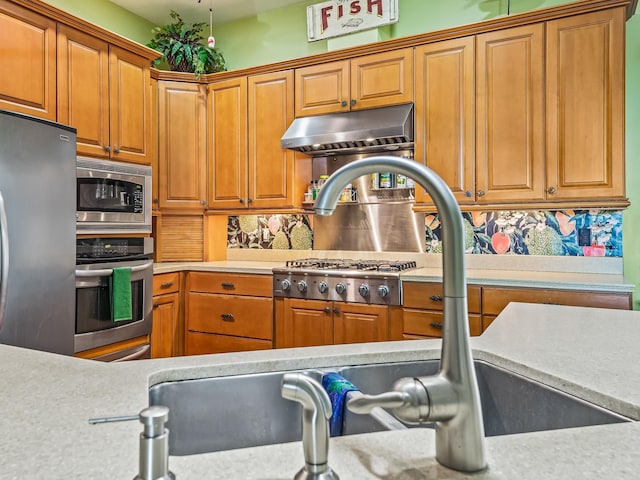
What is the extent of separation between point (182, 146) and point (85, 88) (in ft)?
3.12

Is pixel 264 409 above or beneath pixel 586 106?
beneath

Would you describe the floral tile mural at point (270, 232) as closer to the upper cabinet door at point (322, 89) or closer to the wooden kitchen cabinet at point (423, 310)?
the upper cabinet door at point (322, 89)

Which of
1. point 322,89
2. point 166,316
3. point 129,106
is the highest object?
point 322,89

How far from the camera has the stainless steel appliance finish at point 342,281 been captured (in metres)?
2.89

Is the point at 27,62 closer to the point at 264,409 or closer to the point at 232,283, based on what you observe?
the point at 232,283

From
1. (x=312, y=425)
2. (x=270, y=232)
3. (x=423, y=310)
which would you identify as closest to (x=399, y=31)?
(x=270, y=232)

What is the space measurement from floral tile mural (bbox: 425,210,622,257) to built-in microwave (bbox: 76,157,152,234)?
2.09 metres

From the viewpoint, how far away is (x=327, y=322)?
308cm

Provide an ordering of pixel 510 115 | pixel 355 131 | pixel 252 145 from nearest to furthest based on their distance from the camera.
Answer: pixel 510 115 → pixel 355 131 → pixel 252 145

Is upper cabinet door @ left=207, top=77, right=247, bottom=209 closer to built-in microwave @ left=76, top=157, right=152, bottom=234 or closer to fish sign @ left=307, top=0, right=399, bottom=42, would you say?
built-in microwave @ left=76, top=157, right=152, bottom=234

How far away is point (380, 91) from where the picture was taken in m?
3.28

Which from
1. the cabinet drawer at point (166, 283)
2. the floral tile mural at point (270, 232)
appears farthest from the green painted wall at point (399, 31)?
the cabinet drawer at point (166, 283)

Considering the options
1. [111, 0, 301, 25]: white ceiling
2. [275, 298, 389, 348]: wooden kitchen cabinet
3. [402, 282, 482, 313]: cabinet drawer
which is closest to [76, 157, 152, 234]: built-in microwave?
[275, 298, 389, 348]: wooden kitchen cabinet

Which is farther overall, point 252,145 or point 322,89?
point 252,145
